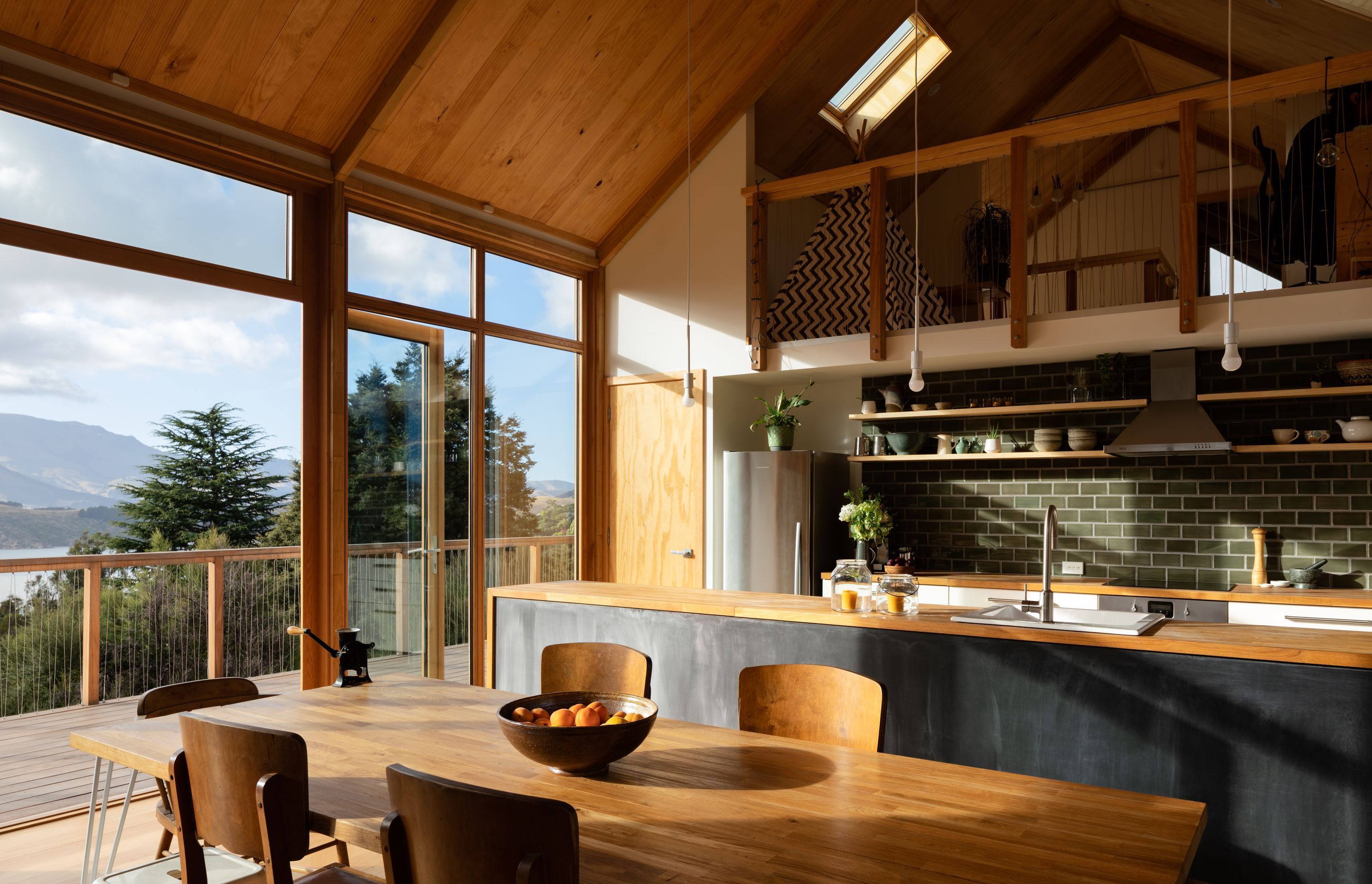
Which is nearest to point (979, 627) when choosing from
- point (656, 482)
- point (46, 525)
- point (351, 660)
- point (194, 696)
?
point (351, 660)

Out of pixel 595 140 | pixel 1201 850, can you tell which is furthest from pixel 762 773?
pixel 595 140

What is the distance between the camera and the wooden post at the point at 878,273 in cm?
528

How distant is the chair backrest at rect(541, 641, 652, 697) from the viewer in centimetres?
273

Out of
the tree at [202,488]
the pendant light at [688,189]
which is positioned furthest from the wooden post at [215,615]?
the pendant light at [688,189]

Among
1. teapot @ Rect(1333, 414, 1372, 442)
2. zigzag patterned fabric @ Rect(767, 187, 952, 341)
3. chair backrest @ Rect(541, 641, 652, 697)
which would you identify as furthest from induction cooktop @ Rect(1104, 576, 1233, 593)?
chair backrest @ Rect(541, 641, 652, 697)

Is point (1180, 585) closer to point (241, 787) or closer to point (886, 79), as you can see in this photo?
point (886, 79)

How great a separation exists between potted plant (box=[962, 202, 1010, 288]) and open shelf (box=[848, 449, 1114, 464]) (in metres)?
1.21

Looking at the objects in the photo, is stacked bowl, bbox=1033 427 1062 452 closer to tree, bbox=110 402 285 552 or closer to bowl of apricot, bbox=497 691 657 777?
bowl of apricot, bbox=497 691 657 777

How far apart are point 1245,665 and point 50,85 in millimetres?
4483

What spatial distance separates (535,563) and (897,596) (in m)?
3.19

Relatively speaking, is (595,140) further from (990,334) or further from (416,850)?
(416,850)

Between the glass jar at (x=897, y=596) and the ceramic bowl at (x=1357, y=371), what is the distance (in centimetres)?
292

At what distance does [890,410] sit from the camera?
5.86m

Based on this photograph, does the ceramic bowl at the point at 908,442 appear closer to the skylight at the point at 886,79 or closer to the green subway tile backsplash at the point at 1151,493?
the green subway tile backsplash at the point at 1151,493
